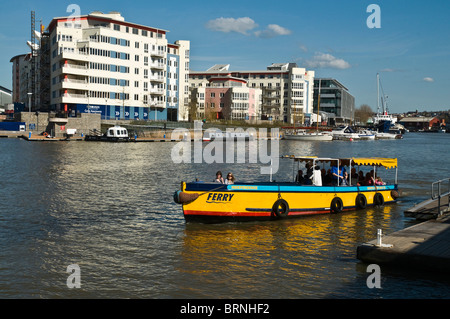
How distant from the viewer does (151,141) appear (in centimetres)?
8900

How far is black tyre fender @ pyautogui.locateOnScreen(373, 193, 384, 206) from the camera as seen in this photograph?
89.0ft

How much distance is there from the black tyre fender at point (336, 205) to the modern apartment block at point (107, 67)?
7578 cm

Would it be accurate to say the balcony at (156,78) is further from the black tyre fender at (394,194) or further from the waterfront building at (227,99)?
the black tyre fender at (394,194)

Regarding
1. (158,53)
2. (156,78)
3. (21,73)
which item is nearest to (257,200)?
(156,78)

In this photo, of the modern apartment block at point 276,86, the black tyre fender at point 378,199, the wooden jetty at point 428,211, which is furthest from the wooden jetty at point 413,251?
the modern apartment block at point 276,86

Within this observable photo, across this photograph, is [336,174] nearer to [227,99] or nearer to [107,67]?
[107,67]

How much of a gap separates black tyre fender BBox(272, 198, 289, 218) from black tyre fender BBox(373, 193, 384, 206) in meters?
7.55

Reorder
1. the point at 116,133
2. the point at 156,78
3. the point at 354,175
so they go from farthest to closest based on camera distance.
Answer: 1. the point at 156,78
2. the point at 116,133
3. the point at 354,175

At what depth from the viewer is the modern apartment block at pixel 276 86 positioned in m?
157

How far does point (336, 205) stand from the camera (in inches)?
960

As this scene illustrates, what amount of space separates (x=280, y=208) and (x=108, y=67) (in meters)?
84.8

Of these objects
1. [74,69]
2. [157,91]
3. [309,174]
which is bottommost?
[309,174]

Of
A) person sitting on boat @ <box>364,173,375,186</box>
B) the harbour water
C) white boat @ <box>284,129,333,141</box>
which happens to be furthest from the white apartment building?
person sitting on boat @ <box>364,173,375,186</box>
